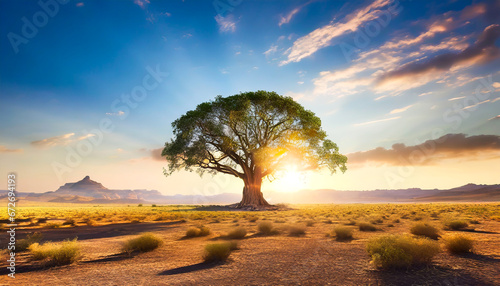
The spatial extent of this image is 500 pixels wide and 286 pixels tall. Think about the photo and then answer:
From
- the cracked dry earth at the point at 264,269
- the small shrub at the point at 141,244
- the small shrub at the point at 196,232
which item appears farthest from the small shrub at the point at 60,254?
the small shrub at the point at 196,232

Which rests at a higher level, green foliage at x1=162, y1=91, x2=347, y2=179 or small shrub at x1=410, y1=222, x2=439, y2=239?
green foliage at x1=162, y1=91, x2=347, y2=179

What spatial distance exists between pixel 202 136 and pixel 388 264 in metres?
32.2

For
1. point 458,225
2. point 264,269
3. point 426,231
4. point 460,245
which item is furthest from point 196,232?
point 458,225

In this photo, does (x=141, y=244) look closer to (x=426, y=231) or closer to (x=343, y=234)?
(x=343, y=234)

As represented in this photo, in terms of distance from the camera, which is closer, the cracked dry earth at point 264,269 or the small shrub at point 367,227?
the cracked dry earth at point 264,269

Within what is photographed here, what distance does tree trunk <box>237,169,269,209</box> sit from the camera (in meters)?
39.1

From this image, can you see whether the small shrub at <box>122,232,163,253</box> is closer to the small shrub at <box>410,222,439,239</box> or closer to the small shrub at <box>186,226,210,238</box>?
the small shrub at <box>186,226,210,238</box>

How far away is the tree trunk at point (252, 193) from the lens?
39.1m

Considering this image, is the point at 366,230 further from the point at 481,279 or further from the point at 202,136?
the point at 202,136

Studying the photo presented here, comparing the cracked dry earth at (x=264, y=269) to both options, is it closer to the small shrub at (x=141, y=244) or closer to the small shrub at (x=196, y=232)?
the small shrub at (x=141, y=244)

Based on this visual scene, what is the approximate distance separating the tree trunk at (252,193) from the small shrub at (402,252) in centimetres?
3134

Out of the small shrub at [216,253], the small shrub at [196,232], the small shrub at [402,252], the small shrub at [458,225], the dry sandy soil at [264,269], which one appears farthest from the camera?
the small shrub at [458,225]

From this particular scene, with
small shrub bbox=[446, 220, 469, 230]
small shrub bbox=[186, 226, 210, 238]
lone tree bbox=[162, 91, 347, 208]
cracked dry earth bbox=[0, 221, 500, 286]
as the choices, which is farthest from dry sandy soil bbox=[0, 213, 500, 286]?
lone tree bbox=[162, 91, 347, 208]

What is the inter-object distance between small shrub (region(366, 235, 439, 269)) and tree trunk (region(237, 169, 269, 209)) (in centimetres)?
3134
